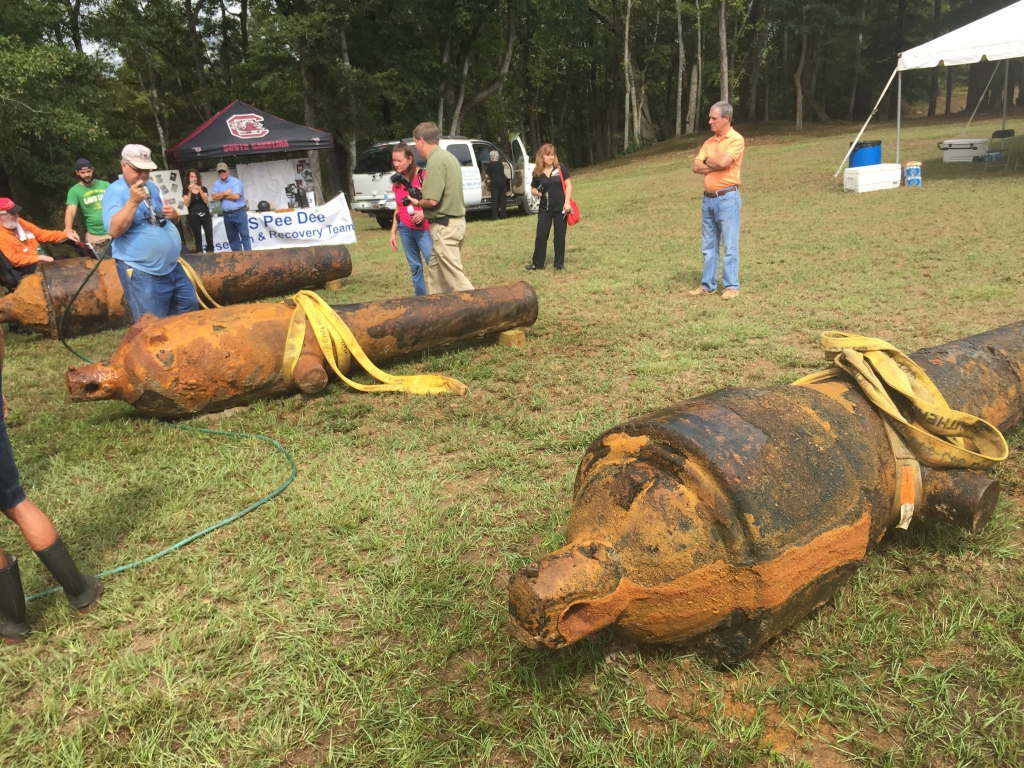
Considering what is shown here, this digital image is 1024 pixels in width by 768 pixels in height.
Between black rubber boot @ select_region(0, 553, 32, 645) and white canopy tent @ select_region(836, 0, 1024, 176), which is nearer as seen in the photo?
black rubber boot @ select_region(0, 553, 32, 645)

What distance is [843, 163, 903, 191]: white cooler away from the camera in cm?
1328

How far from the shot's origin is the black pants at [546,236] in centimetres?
912

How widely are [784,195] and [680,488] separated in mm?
14439

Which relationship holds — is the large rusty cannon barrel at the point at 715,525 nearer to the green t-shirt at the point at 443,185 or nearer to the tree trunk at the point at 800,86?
the green t-shirt at the point at 443,185

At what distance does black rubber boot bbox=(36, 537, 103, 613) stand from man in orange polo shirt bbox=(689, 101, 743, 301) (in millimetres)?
5894

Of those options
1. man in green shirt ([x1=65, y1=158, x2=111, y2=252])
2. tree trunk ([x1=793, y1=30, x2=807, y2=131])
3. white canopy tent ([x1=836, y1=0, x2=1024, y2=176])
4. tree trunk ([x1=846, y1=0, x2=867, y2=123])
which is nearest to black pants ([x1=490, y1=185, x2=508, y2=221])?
white canopy tent ([x1=836, y1=0, x2=1024, y2=176])

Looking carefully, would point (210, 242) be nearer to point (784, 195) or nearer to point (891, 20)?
point (784, 195)

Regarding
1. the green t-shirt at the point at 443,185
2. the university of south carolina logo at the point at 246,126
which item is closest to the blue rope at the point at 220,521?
the green t-shirt at the point at 443,185

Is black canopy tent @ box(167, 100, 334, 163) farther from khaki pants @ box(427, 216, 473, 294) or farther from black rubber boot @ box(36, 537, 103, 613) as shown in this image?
black rubber boot @ box(36, 537, 103, 613)

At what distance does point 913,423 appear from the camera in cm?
221

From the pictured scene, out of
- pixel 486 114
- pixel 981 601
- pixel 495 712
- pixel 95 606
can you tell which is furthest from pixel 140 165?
pixel 486 114

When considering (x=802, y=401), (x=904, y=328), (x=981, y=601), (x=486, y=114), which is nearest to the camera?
(x=802, y=401)

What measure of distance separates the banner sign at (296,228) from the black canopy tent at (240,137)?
1.97 meters

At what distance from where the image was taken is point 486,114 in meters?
32.0
